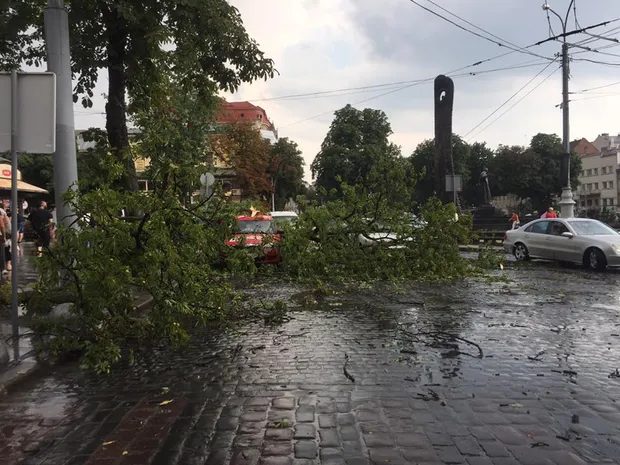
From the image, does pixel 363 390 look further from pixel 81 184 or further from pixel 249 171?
pixel 249 171

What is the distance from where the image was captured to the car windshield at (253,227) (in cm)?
704

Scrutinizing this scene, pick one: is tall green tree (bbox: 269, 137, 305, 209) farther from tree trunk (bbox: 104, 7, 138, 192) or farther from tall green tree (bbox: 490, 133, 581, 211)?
tree trunk (bbox: 104, 7, 138, 192)

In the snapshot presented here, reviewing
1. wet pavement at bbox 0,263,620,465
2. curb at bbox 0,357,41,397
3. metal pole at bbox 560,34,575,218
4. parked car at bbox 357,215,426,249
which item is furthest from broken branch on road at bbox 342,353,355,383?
metal pole at bbox 560,34,575,218

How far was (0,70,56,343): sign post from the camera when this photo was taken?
6125mm

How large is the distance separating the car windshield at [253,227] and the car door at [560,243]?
31.8 ft

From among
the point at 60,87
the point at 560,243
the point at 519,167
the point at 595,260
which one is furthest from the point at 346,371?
the point at 519,167

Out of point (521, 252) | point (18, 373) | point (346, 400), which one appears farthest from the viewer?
point (521, 252)

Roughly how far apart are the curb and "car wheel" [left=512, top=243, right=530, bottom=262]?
15142 millimetres

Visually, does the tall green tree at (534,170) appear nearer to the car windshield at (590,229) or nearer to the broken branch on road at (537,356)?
the car windshield at (590,229)

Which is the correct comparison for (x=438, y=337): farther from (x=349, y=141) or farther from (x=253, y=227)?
(x=349, y=141)

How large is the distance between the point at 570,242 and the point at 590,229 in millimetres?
713

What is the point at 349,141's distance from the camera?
5969cm

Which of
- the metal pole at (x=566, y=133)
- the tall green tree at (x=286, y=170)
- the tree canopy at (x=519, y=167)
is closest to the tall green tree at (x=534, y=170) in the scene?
the tree canopy at (x=519, y=167)

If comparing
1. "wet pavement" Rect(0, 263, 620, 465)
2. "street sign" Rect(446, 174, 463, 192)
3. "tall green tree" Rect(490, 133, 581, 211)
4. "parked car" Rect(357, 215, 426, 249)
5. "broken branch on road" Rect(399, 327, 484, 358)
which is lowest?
"wet pavement" Rect(0, 263, 620, 465)
